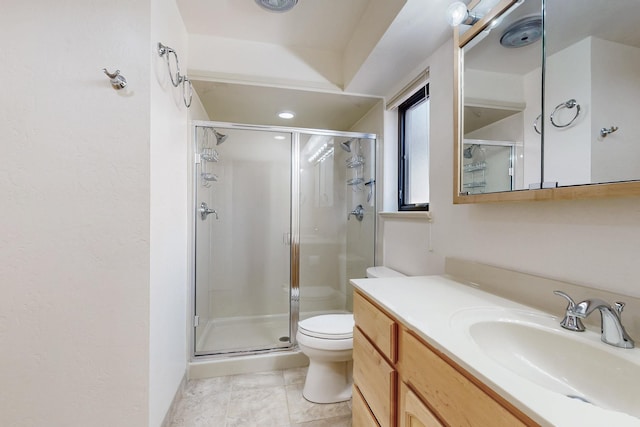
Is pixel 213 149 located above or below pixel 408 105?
below

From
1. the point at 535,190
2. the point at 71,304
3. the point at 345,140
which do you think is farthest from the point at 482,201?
the point at 71,304

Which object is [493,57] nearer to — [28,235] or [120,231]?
[120,231]

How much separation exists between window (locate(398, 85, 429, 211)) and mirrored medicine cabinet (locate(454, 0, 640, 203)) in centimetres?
59

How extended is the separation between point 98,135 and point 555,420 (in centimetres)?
171

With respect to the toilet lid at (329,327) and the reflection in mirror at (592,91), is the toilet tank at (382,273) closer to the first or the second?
the toilet lid at (329,327)

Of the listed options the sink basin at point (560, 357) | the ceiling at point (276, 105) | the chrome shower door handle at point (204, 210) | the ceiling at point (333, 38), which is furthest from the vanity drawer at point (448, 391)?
the ceiling at point (276, 105)

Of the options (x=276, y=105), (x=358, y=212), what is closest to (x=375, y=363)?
(x=358, y=212)

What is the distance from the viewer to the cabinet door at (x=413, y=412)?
73 cm

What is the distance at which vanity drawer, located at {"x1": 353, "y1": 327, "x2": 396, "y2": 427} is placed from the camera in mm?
934

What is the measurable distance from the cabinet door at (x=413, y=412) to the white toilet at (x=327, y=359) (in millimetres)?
788

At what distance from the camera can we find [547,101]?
0.94 metres

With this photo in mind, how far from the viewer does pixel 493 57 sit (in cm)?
117

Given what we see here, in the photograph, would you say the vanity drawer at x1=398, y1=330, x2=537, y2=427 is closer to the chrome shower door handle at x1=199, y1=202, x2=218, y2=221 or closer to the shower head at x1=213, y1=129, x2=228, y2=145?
the chrome shower door handle at x1=199, y1=202, x2=218, y2=221

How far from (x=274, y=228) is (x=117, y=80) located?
1.71 metres
